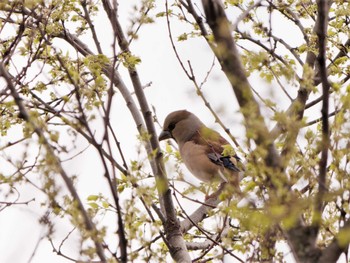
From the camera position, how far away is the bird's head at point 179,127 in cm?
809

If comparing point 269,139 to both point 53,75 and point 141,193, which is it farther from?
point 53,75

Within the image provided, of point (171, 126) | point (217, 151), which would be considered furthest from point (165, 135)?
point (217, 151)

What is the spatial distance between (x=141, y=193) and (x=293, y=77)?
0.99 meters

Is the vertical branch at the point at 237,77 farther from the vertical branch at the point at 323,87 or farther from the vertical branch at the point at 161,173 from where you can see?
the vertical branch at the point at 161,173

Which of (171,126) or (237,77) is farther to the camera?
(171,126)

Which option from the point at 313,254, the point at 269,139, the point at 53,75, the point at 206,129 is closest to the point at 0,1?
the point at 53,75

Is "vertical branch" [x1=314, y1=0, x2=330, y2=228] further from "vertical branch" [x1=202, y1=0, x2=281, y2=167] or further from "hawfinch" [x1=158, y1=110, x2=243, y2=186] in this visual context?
"hawfinch" [x1=158, y1=110, x2=243, y2=186]

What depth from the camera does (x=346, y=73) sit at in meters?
5.83

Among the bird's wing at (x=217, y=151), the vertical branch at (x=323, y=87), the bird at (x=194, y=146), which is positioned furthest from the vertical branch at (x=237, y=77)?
the bird at (x=194, y=146)

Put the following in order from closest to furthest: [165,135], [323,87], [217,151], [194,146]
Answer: [323,87] → [217,151] → [194,146] → [165,135]

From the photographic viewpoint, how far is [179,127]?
816 cm

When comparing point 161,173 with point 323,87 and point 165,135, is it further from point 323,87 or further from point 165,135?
point 165,135

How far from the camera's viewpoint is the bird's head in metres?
8.09

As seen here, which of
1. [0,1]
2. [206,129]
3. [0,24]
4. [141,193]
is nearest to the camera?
[206,129]
